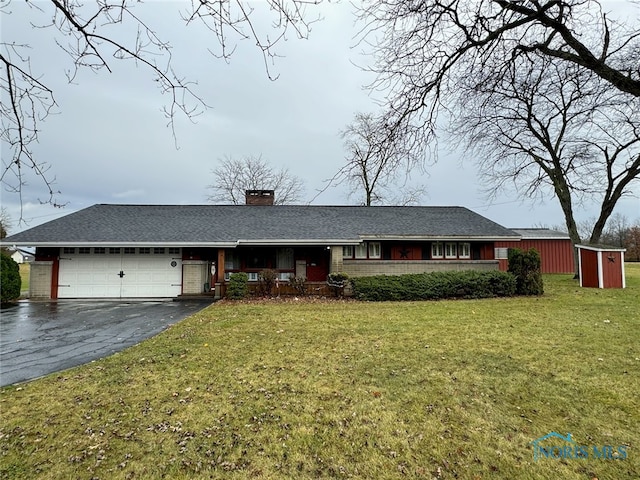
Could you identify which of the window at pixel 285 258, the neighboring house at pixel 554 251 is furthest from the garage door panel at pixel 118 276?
the neighboring house at pixel 554 251

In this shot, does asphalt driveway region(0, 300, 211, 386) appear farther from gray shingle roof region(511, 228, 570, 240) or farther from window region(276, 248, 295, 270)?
gray shingle roof region(511, 228, 570, 240)

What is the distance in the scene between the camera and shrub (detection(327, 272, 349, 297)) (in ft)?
46.9

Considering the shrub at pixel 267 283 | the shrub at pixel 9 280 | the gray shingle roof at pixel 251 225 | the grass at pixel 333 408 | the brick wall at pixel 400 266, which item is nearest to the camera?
the grass at pixel 333 408

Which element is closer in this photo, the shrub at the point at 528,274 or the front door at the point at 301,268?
the shrub at the point at 528,274

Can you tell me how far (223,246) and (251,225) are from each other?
2.70m

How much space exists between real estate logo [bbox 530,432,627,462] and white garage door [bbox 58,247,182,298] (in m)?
14.6

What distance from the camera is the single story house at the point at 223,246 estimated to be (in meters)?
14.7

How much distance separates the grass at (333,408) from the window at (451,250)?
975cm

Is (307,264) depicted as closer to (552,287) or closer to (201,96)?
(552,287)

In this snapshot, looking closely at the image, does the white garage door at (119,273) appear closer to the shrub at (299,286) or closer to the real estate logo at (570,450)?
the shrub at (299,286)

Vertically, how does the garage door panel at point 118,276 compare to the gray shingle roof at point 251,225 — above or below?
below

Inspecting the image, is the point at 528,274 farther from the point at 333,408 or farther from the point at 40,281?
the point at 40,281

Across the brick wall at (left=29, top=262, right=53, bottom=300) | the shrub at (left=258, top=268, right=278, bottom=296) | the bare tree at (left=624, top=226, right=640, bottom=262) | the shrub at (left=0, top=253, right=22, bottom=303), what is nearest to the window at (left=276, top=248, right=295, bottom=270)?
the shrub at (left=258, top=268, right=278, bottom=296)

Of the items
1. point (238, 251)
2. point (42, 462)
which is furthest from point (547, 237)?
point (42, 462)
